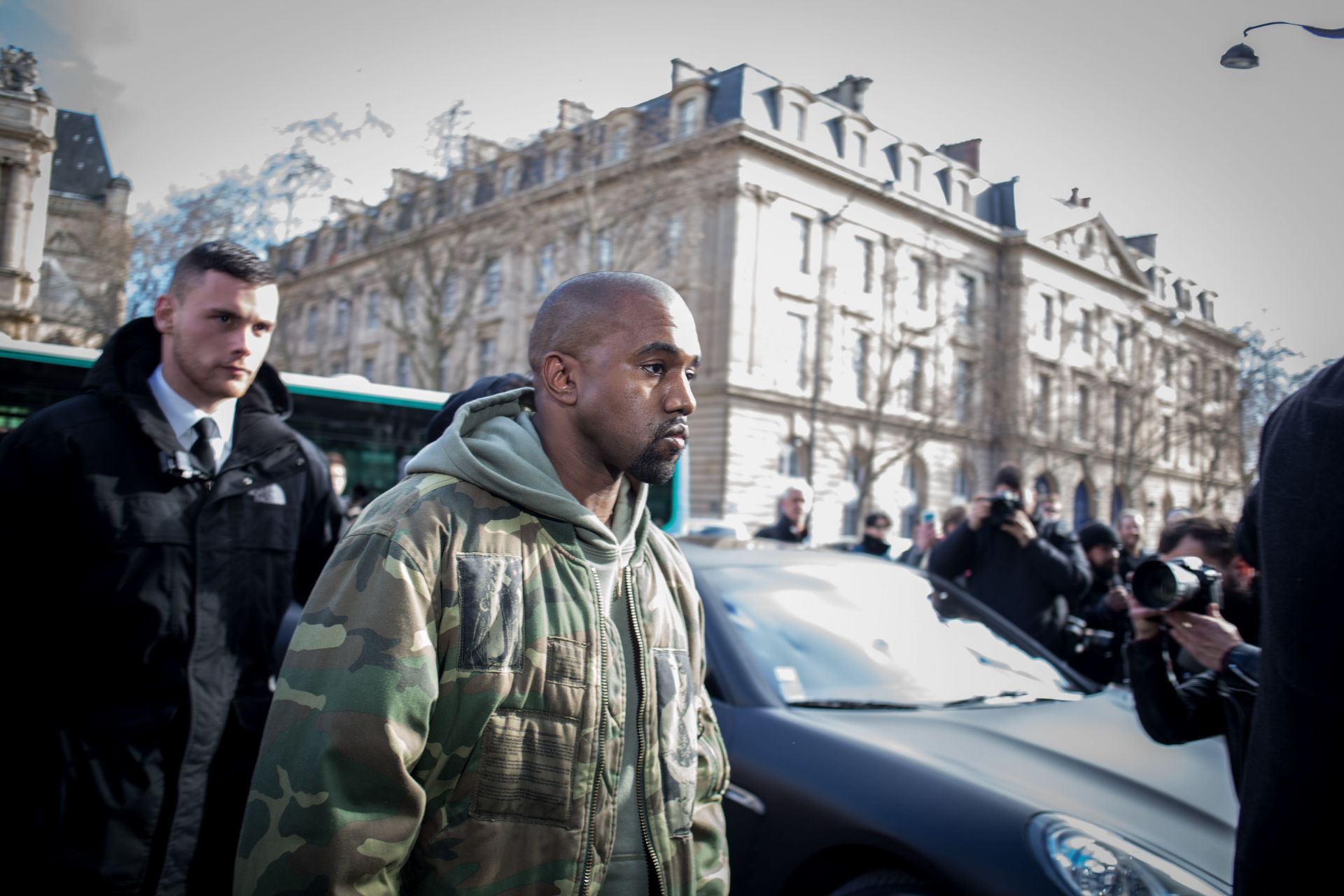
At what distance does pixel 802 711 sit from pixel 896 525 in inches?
1425

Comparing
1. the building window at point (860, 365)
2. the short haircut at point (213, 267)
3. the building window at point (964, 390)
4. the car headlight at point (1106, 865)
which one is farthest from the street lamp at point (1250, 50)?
the building window at point (964, 390)

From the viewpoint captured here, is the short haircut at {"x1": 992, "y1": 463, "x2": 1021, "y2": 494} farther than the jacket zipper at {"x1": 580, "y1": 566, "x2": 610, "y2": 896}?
Yes

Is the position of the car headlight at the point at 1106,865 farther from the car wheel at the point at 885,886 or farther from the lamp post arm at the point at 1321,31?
the lamp post arm at the point at 1321,31

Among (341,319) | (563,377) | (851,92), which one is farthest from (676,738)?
(341,319)

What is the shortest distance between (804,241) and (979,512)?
30.0 metres

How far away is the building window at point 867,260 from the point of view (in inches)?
A: 1398

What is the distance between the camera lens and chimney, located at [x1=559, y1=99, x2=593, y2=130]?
20.4m

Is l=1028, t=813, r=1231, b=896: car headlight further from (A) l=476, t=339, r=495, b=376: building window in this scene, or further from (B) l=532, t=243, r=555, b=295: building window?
(A) l=476, t=339, r=495, b=376: building window

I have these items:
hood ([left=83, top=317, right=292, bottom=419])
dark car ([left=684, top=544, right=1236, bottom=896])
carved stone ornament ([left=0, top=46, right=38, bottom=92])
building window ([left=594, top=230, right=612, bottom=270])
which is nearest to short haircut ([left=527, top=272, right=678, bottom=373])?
hood ([left=83, top=317, right=292, bottom=419])

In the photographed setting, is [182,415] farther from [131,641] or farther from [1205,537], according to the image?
[1205,537]

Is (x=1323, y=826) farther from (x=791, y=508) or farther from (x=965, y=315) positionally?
(x=965, y=315)

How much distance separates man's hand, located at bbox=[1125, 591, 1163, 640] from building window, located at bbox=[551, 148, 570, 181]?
64.5 feet

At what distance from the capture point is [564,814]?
1.54 meters

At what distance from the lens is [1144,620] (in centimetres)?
232
